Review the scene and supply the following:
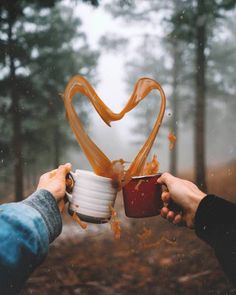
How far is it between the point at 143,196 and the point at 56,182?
1.04 ft

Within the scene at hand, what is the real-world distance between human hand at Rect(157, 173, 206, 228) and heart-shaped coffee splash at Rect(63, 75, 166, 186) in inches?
5.7

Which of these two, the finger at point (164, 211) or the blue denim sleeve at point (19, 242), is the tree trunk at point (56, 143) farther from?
Answer: the blue denim sleeve at point (19, 242)

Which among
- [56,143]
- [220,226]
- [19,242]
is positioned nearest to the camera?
[19,242]

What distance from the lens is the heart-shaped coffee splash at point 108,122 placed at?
1.18m

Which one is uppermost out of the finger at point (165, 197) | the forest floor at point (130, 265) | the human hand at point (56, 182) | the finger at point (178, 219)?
the human hand at point (56, 182)

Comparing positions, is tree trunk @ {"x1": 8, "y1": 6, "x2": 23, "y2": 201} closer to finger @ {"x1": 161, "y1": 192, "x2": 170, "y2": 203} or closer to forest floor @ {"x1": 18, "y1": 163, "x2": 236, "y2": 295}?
forest floor @ {"x1": 18, "y1": 163, "x2": 236, "y2": 295}

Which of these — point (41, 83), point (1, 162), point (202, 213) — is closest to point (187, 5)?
point (41, 83)

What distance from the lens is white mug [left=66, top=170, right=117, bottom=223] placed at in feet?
3.44

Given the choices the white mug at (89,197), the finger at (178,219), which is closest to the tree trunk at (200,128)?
the finger at (178,219)

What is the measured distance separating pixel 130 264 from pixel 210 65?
17.3 ft

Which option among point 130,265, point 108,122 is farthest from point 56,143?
point 108,122

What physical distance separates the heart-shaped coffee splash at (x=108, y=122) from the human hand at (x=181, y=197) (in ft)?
0.47

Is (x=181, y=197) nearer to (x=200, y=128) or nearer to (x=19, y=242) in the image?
(x=19, y=242)

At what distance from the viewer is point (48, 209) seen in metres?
0.77
